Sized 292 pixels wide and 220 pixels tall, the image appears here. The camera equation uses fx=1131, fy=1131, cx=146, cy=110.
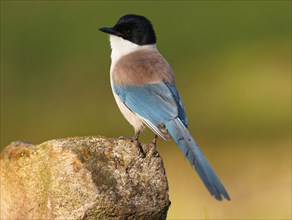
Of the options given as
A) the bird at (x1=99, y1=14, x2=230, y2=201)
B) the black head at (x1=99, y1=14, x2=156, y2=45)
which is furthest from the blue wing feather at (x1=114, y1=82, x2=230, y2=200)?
the black head at (x1=99, y1=14, x2=156, y2=45)

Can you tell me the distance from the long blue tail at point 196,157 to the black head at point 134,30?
1.10m

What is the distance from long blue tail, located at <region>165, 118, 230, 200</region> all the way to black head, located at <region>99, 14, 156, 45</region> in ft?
3.61

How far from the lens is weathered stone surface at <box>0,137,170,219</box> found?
19.6 ft

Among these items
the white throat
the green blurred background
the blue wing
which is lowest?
the green blurred background

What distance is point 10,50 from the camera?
13.8 meters

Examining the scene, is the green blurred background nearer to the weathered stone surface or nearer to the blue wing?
the blue wing

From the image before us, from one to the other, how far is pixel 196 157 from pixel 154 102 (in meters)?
0.74

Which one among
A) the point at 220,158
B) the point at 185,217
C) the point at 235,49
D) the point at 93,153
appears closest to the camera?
the point at 93,153

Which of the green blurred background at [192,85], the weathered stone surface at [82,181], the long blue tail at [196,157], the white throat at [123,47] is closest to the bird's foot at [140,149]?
the weathered stone surface at [82,181]

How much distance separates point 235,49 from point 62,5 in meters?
3.16

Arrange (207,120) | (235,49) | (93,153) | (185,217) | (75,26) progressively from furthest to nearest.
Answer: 1. (75,26)
2. (235,49)
3. (207,120)
4. (185,217)
5. (93,153)

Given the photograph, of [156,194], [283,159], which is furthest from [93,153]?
[283,159]

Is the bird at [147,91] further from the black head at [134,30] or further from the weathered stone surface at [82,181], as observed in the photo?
the weathered stone surface at [82,181]

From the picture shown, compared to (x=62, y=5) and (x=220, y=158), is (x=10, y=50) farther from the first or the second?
(x=220, y=158)
